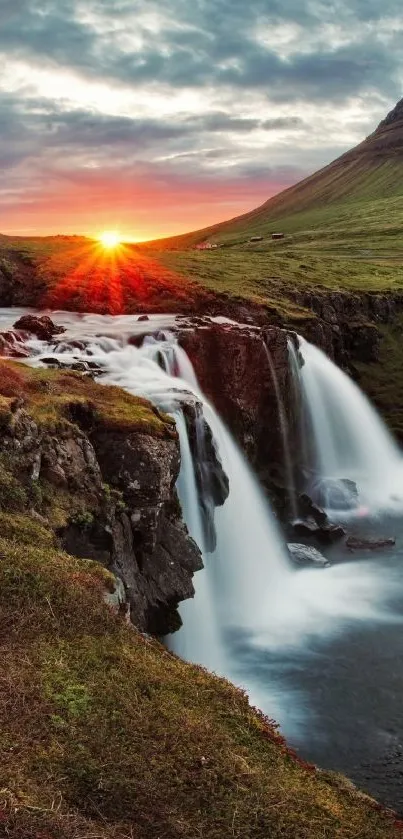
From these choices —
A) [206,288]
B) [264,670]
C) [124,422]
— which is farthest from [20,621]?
[206,288]

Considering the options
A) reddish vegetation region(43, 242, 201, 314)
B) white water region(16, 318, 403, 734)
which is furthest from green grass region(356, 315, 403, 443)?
white water region(16, 318, 403, 734)

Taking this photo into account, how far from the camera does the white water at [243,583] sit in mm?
24266

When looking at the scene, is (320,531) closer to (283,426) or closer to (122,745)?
(283,426)

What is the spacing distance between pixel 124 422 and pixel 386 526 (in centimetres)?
2141

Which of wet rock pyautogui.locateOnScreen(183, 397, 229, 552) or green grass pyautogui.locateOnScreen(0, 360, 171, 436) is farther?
wet rock pyautogui.locateOnScreen(183, 397, 229, 552)

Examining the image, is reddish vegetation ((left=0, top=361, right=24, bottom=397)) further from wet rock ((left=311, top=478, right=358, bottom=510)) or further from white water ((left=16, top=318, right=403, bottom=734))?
wet rock ((left=311, top=478, right=358, bottom=510))

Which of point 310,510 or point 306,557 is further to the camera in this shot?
point 310,510

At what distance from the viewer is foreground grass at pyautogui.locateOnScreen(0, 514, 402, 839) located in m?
9.46

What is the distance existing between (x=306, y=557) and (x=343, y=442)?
15238 mm

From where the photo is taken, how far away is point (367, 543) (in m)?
35.6

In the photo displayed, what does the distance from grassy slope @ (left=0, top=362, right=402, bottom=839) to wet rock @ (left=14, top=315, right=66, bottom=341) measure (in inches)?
971

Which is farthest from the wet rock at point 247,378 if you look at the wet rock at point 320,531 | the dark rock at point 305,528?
the wet rock at point 320,531

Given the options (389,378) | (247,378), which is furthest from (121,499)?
(389,378)

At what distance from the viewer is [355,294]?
7069cm
